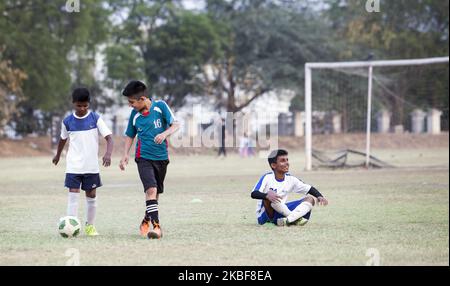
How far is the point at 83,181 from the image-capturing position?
35.1 feet

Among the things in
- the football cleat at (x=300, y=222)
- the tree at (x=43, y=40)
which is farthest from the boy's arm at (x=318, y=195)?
the tree at (x=43, y=40)

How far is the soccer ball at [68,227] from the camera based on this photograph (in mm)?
10008

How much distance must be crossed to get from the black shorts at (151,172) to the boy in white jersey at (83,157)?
0.56 m

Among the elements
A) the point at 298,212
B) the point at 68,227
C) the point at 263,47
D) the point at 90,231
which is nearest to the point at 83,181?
the point at 90,231

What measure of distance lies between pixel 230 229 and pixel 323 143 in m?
35.4

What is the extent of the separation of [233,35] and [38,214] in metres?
47.9

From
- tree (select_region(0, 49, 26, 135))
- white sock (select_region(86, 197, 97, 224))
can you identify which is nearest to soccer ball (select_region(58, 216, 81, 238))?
white sock (select_region(86, 197, 97, 224))

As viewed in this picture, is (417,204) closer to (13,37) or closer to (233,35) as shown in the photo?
(13,37)

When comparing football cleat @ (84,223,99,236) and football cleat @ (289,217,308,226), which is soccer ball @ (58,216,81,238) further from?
football cleat @ (289,217,308,226)

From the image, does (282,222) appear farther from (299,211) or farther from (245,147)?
(245,147)

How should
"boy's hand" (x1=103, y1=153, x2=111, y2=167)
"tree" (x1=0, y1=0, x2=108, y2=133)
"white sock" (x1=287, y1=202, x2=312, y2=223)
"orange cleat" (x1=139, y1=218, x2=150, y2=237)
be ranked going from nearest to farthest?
1. "orange cleat" (x1=139, y1=218, x2=150, y2=237)
2. "boy's hand" (x1=103, y1=153, x2=111, y2=167)
3. "white sock" (x1=287, y1=202, x2=312, y2=223)
4. "tree" (x1=0, y1=0, x2=108, y2=133)

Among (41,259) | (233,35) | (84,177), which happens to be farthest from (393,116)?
(41,259)

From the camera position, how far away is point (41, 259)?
8.19m

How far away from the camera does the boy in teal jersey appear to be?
10102 mm
